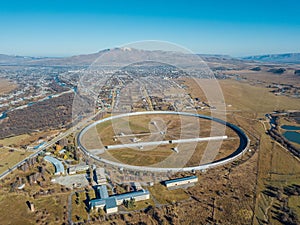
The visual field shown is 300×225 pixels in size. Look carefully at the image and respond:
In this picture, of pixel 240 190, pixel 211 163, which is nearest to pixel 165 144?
pixel 211 163

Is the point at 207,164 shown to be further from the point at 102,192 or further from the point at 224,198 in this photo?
the point at 102,192

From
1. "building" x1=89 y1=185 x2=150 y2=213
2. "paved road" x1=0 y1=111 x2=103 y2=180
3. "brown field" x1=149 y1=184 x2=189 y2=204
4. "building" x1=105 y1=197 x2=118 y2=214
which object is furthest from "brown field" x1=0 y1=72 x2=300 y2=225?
"paved road" x1=0 y1=111 x2=103 y2=180

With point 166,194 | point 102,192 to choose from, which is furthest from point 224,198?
point 102,192

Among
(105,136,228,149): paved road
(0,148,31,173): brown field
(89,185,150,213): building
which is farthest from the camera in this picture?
(105,136,228,149): paved road

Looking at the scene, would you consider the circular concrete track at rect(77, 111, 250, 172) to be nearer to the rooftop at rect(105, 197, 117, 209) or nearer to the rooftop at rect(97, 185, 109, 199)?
the rooftop at rect(97, 185, 109, 199)

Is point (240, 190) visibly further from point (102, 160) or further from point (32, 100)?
point (32, 100)

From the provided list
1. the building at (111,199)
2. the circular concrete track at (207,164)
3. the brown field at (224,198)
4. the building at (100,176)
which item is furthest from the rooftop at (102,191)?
the circular concrete track at (207,164)
